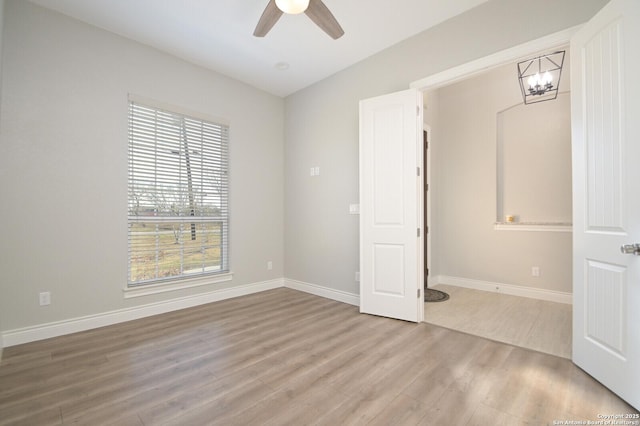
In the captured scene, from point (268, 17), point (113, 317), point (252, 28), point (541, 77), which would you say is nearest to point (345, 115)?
point (252, 28)

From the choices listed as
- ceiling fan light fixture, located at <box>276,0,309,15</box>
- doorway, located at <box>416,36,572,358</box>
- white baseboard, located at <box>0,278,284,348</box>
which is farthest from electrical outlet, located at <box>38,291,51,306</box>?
doorway, located at <box>416,36,572,358</box>

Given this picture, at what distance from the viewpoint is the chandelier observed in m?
3.50

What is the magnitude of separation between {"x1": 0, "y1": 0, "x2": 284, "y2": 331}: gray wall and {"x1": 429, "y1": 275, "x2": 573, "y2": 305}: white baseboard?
395cm

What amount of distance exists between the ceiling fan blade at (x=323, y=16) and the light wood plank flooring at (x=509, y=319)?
3016mm

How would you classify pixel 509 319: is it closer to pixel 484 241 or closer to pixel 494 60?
pixel 484 241

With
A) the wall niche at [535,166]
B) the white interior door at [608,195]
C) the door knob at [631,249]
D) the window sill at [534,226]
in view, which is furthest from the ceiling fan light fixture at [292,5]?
the window sill at [534,226]

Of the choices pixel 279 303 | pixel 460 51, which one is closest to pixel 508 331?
pixel 279 303

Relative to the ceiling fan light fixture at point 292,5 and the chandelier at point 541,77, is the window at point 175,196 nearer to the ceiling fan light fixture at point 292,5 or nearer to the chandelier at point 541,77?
the ceiling fan light fixture at point 292,5

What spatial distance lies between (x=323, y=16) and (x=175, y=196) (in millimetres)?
2605

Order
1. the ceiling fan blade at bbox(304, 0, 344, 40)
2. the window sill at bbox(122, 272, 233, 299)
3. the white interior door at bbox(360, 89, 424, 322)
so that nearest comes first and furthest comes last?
the ceiling fan blade at bbox(304, 0, 344, 40)
the white interior door at bbox(360, 89, 424, 322)
the window sill at bbox(122, 272, 233, 299)

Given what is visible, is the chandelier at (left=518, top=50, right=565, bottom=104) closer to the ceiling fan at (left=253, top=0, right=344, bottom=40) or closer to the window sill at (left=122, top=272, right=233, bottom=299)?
the ceiling fan at (left=253, top=0, right=344, bottom=40)

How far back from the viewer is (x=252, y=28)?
298 cm

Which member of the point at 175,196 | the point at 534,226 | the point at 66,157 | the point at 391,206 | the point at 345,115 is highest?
the point at 345,115

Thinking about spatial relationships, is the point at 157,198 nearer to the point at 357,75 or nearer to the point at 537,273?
the point at 357,75
